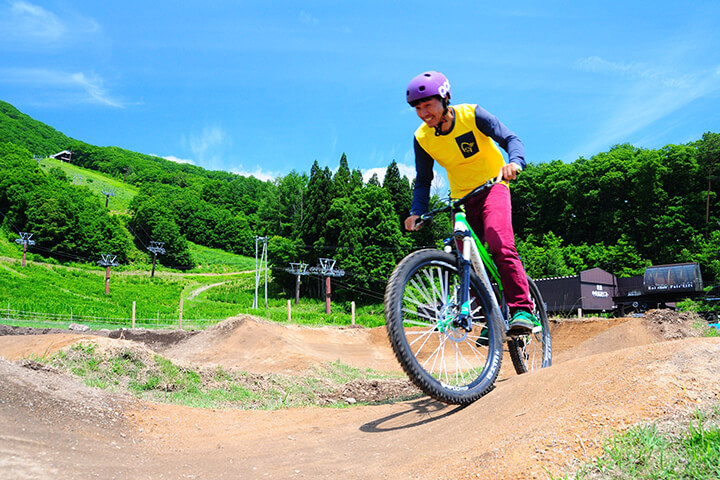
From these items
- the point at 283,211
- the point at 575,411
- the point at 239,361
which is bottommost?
the point at 239,361

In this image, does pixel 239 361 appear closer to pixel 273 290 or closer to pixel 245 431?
pixel 245 431

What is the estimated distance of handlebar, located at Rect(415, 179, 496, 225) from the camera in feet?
13.2

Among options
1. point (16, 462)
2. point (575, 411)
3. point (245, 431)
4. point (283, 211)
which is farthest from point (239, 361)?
point (283, 211)

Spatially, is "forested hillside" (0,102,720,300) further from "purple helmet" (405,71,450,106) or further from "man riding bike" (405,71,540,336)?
"purple helmet" (405,71,450,106)

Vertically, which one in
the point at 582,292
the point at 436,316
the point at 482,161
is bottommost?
the point at 582,292

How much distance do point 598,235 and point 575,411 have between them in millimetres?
64315

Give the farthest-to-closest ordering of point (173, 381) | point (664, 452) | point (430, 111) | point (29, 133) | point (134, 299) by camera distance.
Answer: point (29, 133)
point (134, 299)
point (173, 381)
point (430, 111)
point (664, 452)

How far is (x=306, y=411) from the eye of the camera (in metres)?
5.81

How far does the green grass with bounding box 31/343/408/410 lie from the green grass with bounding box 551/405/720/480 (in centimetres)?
557

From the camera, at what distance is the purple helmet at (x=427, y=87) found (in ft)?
12.4

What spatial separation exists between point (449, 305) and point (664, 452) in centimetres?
188

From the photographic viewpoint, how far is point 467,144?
4141 mm

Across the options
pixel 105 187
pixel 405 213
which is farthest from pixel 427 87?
pixel 105 187

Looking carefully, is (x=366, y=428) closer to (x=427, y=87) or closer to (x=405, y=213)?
(x=427, y=87)
